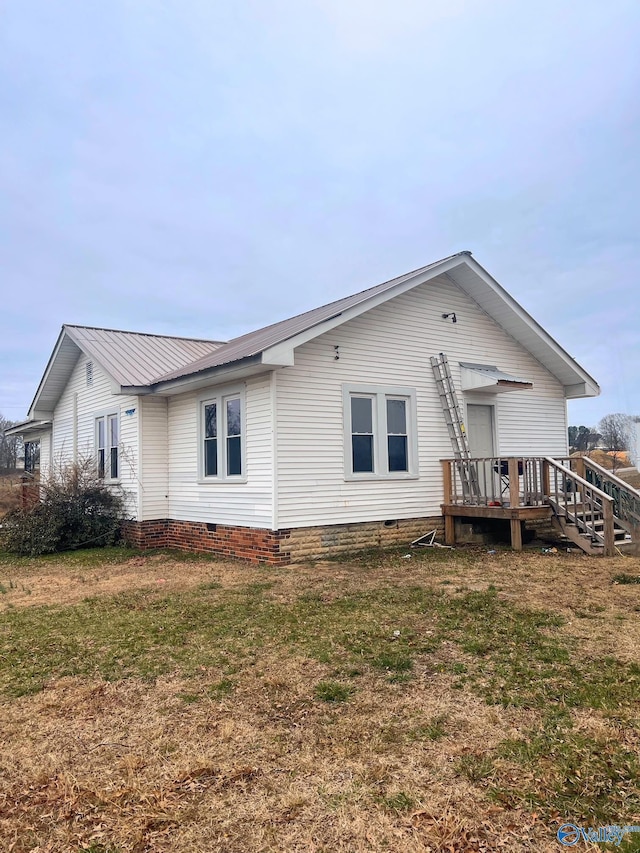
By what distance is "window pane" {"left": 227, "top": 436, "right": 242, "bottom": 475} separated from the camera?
11.0 meters

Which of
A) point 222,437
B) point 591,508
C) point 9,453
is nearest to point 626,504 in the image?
point 591,508

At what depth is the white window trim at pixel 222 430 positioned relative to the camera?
1081 centimetres

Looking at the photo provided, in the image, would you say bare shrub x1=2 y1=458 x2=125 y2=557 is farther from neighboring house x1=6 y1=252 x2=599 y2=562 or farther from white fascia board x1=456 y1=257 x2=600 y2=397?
white fascia board x1=456 y1=257 x2=600 y2=397

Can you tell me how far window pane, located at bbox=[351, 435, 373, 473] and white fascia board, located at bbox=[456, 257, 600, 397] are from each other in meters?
4.09

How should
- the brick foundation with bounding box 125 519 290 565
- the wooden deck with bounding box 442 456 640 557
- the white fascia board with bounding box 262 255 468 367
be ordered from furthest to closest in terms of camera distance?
the wooden deck with bounding box 442 456 640 557, the brick foundation with bounding box 125 519 290 565, the white fascia board with bounding box 262 255 468 367

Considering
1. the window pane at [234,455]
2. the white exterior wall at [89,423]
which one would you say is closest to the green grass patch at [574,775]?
the window pane at [234,455]

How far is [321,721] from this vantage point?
3.77 metres

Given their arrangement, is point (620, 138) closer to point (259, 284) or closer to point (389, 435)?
point (389, 435)

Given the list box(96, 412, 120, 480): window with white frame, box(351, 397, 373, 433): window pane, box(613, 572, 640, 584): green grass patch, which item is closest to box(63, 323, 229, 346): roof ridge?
box(96, 412, 120, 480): window with white frame

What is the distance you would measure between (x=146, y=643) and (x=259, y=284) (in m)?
30.2

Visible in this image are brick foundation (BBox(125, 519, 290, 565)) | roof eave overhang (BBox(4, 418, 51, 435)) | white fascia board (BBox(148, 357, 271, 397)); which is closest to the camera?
white fascia board (BBox(148, 357, 271, 397))

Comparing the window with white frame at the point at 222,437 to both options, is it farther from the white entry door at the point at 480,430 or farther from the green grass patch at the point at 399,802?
the green grass patch at the point at 399,802

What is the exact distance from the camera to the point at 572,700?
155 inches

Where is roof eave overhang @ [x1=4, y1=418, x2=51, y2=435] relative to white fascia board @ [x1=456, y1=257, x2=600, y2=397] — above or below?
below
